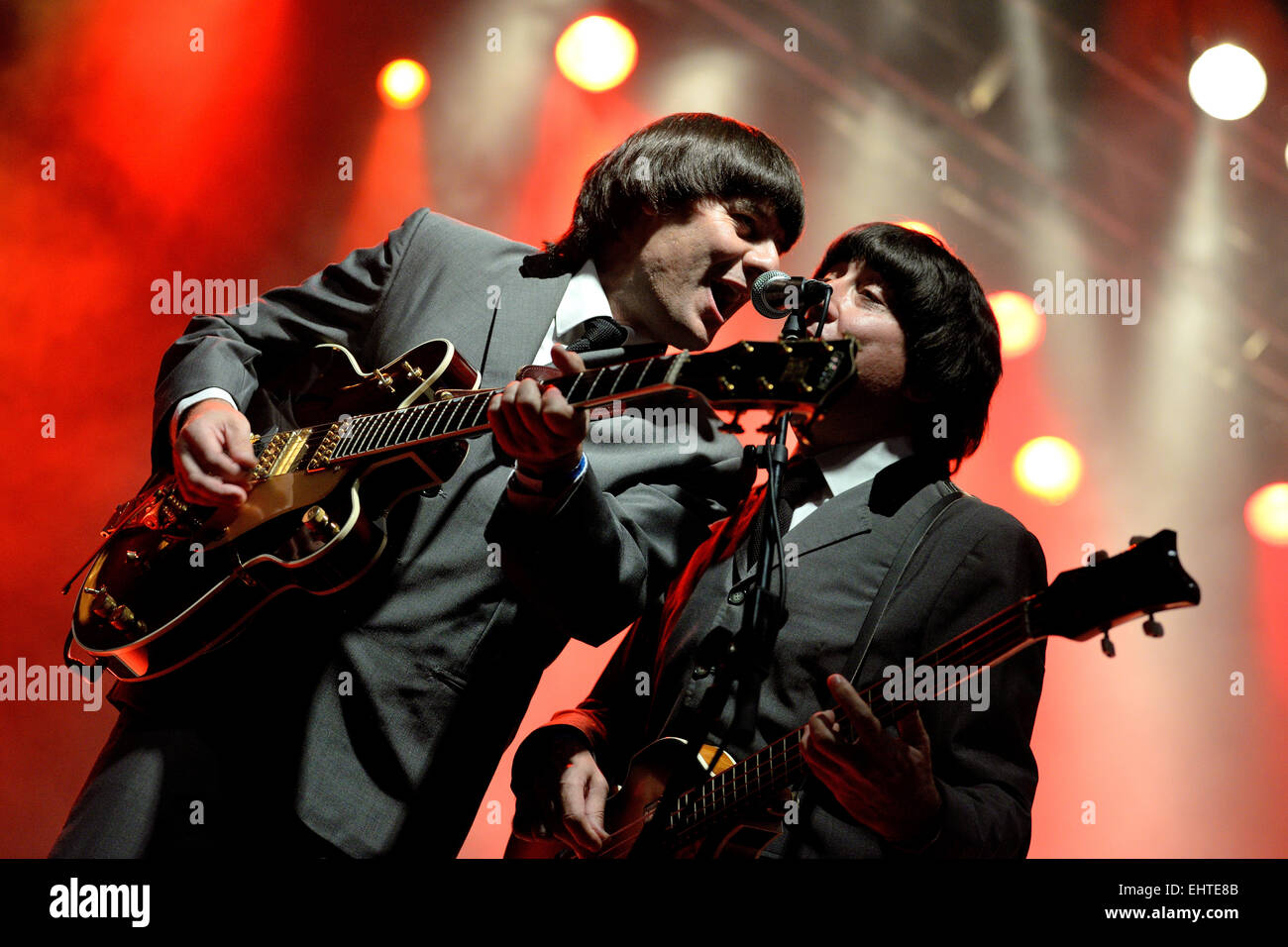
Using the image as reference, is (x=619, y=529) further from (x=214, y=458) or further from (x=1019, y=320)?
(x=1019, y=320)

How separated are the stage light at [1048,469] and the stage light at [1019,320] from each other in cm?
38

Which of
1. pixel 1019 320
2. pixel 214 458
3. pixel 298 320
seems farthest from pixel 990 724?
pixel 1019 320

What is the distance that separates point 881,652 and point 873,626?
0.17ft

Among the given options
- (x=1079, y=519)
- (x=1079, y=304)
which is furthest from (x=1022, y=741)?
(x=1079, y=304)

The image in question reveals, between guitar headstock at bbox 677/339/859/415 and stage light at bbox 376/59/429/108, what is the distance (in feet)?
9.55

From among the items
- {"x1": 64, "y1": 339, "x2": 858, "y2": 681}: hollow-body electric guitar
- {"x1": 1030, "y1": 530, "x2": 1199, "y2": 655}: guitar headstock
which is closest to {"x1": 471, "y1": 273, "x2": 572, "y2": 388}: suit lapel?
{"x1": 64, "y1": 339, "x2": 858, "y2": 681}: hollow-body electric guitar

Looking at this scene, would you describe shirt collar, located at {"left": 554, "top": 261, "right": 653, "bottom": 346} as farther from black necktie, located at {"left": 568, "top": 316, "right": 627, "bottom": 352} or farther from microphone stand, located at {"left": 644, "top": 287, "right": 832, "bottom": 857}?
microphone stand, located at {"left": 644, "top": 287, "right": 832, "bottom": 857}

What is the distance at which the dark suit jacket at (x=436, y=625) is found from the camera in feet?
6.27

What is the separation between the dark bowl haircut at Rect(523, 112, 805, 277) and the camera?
251cm

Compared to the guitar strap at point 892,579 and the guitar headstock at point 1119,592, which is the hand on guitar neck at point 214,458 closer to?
the guitar strap at point 892,579

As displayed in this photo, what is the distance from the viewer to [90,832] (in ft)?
6.19

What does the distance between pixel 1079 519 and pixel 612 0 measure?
2784mm

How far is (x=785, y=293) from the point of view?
193 cm

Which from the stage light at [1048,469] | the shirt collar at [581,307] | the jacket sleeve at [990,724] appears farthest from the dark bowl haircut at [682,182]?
the stage light at [1048,469]
